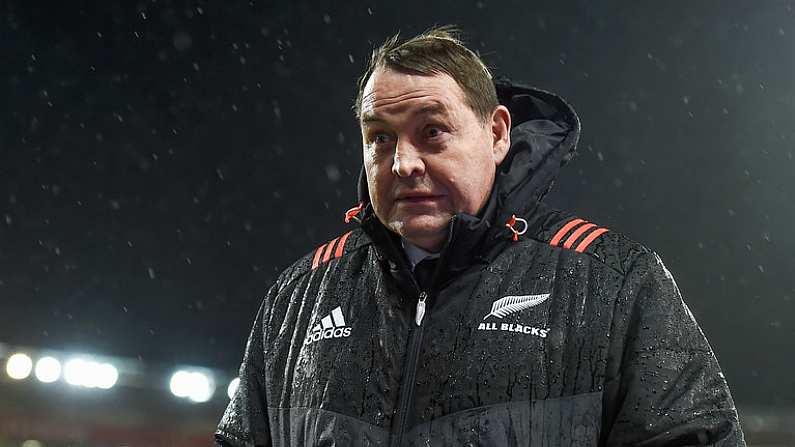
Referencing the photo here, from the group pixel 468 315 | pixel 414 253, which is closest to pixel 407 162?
pixel 414 253

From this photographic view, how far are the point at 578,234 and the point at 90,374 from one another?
2977 cm

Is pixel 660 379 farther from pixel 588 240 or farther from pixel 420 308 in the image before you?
pixel 420 308

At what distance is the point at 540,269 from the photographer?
7.47ft

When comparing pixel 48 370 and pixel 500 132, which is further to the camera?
pixel 48 370

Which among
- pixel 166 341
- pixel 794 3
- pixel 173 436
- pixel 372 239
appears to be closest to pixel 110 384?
pixel 173 436

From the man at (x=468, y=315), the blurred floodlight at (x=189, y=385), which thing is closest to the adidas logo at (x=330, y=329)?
the man at (x=468, y=315)

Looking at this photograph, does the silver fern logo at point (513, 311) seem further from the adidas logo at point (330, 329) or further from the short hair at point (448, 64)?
the short hair at point (448, 64)

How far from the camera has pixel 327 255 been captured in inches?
105

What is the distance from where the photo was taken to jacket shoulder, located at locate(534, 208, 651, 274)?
2.24m

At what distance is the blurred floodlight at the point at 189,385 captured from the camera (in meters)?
31.5

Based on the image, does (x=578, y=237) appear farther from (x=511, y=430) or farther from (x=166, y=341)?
(x=166, y=341)

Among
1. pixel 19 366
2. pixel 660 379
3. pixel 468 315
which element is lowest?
pixel 660 379

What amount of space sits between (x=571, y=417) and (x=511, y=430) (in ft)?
0.45

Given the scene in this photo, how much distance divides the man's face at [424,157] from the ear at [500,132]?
99 millimetres
